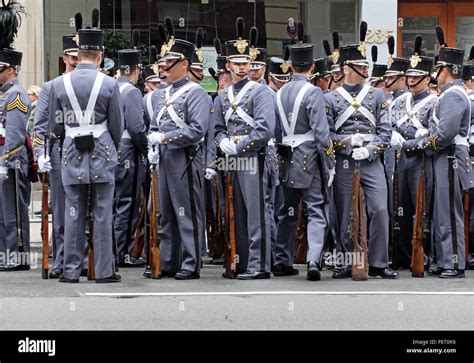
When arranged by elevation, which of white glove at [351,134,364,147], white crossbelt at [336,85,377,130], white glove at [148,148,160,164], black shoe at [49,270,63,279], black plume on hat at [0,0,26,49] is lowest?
black shoe at [49,270,63,279]

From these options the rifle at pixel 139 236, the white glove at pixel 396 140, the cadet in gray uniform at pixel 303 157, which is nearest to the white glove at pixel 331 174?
the cadet in gray uniform at pixel 303 157

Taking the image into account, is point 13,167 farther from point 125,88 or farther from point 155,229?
point 155,229

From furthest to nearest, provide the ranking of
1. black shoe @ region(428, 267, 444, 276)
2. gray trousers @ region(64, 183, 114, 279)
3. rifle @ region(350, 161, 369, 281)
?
black shoe @ region(428, 267, 444, 276) → rifle @ region(350, 161, 369, 281) → gray trousers @ region(64, 183, 114, 279)

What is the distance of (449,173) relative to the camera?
12555mm

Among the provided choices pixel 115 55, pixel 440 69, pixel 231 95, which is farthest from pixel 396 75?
pixel 115 55

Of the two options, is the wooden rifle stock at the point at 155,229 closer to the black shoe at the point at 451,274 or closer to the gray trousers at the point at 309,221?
the gray trousers at the point at 309,221

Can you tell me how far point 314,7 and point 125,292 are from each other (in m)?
12.1

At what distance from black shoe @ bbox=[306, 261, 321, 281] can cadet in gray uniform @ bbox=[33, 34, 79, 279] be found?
8.02 ft

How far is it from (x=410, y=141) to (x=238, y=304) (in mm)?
3427

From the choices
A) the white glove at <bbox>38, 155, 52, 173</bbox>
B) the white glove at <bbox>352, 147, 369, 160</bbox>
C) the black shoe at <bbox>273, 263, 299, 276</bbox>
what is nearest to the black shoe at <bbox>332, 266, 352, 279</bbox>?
the black shoe at <bbox>273, 263, 299, 276</bbox>

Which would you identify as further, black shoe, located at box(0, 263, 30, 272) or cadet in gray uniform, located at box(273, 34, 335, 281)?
black shoe, located at box(0, 263, 30, 272)

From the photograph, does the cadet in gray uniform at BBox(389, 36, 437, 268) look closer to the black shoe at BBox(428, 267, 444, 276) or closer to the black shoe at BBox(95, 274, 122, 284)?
the black shoe at BBox(428, 267, 444, 276)

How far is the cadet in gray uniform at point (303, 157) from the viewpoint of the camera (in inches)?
478

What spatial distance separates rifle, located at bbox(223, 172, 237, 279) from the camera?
12211 millimetres
